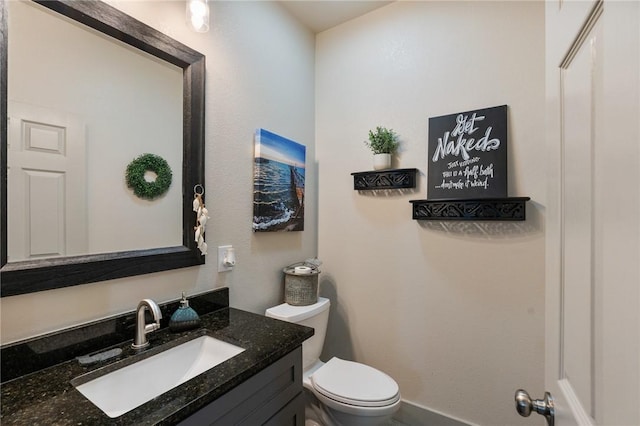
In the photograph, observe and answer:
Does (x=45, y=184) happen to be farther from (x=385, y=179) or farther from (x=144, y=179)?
(x=385, y=179)

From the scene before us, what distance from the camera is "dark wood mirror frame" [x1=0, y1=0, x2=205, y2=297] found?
2.69 feet

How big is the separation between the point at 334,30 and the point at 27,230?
2.07m

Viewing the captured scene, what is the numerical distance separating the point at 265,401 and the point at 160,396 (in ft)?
1.14

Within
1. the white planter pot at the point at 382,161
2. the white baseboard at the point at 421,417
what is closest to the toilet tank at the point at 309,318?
the white baseboard at the point at 421,417

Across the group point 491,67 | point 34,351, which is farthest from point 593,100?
point 34,351

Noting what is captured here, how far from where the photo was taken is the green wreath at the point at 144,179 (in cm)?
113

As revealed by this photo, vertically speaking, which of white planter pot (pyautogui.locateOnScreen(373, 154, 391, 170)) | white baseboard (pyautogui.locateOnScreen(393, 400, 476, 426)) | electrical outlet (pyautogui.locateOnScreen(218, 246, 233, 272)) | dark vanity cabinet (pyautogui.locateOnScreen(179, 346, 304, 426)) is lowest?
white baseboard (pyautogui.locateOnScreen(393, 400, 476, 426))

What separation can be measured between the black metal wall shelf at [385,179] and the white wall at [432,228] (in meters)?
0.06

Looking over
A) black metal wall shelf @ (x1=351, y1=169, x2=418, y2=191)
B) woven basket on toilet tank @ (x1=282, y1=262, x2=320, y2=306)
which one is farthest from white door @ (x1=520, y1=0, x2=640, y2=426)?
woven basket on toilet tank @ (x1=282, y1=262, x2=320, y2=306)

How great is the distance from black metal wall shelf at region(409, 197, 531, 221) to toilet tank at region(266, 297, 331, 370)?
80cm

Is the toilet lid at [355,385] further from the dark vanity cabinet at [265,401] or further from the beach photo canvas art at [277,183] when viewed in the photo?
the beach photo canvas art at [277,183]

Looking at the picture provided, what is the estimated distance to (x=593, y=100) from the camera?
19.3 inches

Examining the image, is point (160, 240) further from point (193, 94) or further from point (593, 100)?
point (593, 100)

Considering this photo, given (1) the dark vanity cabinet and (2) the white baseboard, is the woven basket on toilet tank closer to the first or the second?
(1) the dark vanity cabinet
